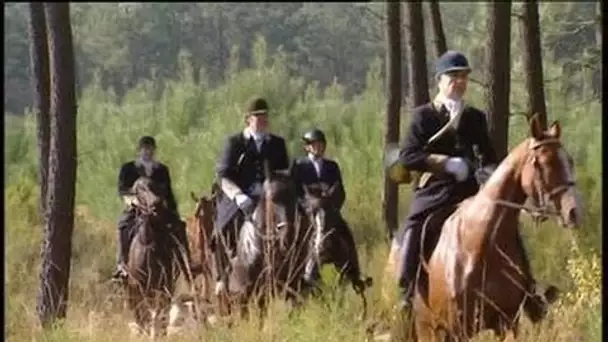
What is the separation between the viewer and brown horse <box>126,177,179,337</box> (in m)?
14.7

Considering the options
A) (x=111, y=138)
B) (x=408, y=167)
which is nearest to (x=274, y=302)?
(x=408, y=167)

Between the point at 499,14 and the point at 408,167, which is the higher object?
the point at 499,14

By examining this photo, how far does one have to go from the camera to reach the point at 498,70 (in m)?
14.7

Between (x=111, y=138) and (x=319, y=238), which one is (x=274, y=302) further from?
(x=111, y=138)

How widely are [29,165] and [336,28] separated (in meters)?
21.9

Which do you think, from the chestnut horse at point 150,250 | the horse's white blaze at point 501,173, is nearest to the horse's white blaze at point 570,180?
the horse's white blaze at point 501,173

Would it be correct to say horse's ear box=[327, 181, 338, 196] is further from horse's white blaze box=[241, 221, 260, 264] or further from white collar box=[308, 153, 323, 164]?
horse's white blaze box=[241, 221, 260, 264]

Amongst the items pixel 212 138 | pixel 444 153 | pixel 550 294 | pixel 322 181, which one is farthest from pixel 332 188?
pixel 212 138

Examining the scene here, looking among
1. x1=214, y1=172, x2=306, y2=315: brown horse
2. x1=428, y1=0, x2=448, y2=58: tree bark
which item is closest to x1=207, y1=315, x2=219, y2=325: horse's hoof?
x1=214, y1=172, x2=306, y2=315: brown horse

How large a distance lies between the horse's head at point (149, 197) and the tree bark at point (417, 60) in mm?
4813

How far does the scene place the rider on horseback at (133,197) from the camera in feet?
49.9

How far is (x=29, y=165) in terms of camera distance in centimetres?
2523

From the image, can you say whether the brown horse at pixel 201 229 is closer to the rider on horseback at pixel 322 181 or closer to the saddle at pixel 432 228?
the rider on horseback at pixel 322 181

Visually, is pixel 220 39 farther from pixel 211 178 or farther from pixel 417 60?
pixel 417 60
